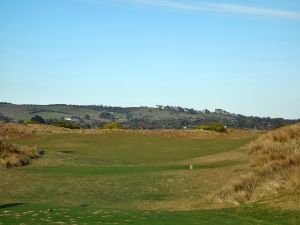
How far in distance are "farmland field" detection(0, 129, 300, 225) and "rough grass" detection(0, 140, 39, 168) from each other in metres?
1.00

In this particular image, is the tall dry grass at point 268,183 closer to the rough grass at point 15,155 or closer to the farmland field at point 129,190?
the farmland field at point 129,190

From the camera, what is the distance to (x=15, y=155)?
148 feet

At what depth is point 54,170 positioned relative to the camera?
1537 inches

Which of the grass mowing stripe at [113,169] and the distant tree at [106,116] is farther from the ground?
the distant tree at [106,116]

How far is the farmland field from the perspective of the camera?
17.5 meters

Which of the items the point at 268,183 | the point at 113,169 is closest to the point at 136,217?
the point at 268,183

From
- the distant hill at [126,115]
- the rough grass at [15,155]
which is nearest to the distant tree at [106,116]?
the distant hill at [126,115]

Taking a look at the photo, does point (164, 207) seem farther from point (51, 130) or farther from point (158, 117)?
point (158, 117)

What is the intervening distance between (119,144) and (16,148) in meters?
17.9

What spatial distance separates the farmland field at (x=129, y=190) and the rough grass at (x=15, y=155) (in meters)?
1.00

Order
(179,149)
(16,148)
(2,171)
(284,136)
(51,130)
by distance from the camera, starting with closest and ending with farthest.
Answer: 1. (2,171)
2. (284,136)
3. (16,148)
4. (179,149)
5. (51,130)

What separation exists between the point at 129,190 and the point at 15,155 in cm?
1941

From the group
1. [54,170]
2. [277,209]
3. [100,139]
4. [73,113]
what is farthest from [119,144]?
[73,113]

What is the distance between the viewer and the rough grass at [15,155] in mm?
42469
